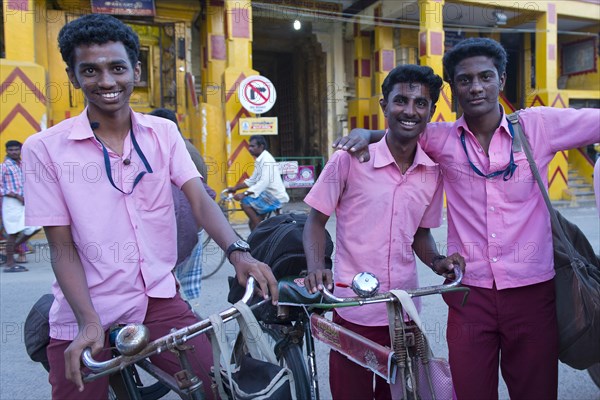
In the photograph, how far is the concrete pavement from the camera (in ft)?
11.0

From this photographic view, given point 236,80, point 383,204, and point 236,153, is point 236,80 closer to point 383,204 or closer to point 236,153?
point 236,153

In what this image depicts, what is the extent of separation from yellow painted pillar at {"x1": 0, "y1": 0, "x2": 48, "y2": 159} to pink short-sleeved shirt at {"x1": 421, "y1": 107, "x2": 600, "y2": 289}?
29.0ft

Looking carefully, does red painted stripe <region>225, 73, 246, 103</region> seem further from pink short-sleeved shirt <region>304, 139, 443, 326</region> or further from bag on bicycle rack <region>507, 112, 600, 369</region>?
bag on bicycle rack <region>507, 112, 600, 369</region>

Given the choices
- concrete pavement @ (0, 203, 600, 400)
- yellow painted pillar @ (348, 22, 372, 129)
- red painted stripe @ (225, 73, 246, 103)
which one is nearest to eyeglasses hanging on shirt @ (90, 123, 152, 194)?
concrete pavement @ (0, 203, 600, 400)

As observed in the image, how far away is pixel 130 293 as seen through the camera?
1.83 metres

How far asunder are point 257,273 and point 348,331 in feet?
1.91

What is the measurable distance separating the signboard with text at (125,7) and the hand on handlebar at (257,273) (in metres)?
9.98

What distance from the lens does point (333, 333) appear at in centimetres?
212

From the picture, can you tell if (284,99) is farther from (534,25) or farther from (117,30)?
(117,30)

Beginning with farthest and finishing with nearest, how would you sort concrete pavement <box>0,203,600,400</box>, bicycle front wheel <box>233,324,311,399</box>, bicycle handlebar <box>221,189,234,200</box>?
bicycle handlebar <box>221,189,234,200</box> < concrete pavement <box>0,203,600,400</box> < bicycle front wheel <box>233,324,311,399</box>

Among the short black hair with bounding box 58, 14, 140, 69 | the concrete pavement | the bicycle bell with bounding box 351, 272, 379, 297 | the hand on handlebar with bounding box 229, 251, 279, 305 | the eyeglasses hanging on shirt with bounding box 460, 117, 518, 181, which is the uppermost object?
the short black hair with bounding box 58, 14, 140, 69

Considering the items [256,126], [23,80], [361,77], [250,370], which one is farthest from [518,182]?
[361,77]

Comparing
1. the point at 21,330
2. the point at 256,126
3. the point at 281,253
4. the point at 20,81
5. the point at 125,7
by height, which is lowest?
the point at 21,330

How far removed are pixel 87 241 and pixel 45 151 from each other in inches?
13.0
